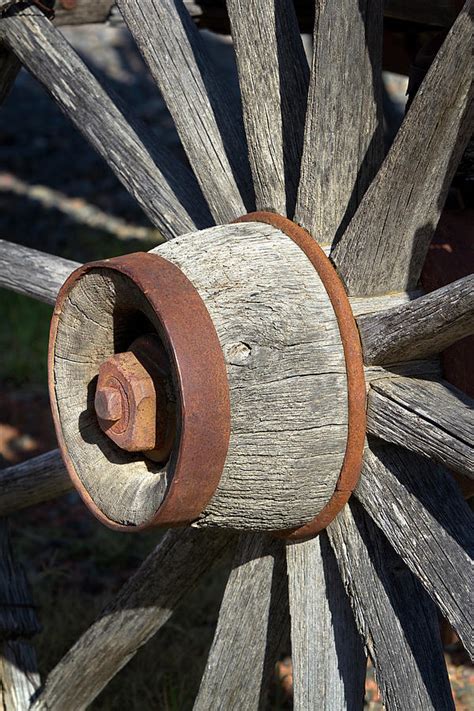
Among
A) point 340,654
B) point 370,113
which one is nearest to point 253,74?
point 370,113

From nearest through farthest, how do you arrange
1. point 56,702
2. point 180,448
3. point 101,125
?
1. point 180,448
2. point 101,125
3. point 56,702

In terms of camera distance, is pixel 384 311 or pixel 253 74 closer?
pixel 384 311

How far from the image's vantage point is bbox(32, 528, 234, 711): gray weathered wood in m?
2.31

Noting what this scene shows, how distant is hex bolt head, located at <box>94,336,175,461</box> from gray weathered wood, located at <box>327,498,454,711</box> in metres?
0.36

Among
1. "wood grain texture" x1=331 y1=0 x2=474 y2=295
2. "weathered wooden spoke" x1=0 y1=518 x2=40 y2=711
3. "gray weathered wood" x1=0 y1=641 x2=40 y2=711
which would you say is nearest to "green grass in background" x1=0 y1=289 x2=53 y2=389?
"weathered wooden spoke" x1=0 y1=518 x2=40 y2=711

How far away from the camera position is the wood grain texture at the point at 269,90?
2012 millimetres

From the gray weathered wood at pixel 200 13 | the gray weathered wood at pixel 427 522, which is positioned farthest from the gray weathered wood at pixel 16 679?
the gray weathered wood at pixel 200 13

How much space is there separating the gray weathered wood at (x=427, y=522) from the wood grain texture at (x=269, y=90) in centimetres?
55

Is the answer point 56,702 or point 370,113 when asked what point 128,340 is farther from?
point 56,702

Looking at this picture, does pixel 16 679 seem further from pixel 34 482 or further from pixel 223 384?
pixel 223 384

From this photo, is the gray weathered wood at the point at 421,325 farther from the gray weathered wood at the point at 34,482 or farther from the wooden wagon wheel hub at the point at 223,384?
the gray weathered wood at the point at 34,482

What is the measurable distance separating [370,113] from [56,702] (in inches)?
64.4

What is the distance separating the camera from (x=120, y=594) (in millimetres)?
2451

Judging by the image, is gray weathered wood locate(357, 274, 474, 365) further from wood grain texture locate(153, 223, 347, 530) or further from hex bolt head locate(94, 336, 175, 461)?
hex bolt head locate(94, 336, 175, 461)
